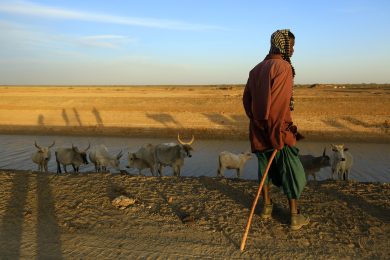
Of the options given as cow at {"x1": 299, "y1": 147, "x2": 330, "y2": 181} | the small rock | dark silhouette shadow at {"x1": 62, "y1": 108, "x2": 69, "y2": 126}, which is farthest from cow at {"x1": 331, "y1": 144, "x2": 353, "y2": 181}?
dark silhouette shadow at {"x1": 62, "y1": 108, "x2": 69, "y2": 126}

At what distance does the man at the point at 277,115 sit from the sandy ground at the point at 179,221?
0.54 m

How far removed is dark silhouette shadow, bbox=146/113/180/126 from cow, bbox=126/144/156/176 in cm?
1080

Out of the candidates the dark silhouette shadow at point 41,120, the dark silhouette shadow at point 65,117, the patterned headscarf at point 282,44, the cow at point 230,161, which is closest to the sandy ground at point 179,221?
the patterned headscarf at point 282,44

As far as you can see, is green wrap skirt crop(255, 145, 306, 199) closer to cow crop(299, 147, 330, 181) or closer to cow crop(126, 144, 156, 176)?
cow crop(299, 147, 330, 181)

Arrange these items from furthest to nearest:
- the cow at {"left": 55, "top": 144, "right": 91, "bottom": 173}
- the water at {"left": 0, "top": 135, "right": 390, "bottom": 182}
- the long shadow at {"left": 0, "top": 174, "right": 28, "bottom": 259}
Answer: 1. the cow at {"left": 55, "top": 144, "right": 91, "bottom": 173}
2. the water at {"left": 0, "top": 135, "right": 390, "bottom": 182}
3. the long shadow at {"left": 0, "top": 174, "right": 28, "bottom": 259}

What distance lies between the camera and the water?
12.5 m

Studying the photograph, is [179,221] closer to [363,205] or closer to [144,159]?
[363,205]

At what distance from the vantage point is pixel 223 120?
23.7m

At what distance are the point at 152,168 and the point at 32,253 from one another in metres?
7.60

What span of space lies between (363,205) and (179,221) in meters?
2.65

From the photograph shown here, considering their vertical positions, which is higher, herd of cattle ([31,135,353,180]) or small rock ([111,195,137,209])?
small rock ([111,195,137,209])

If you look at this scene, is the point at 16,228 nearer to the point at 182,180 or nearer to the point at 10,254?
the point at 10,254

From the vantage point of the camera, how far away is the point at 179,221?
18.5 ft

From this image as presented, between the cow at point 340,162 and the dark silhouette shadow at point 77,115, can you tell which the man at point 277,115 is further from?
the dark silhouette shadow at point 77,115
